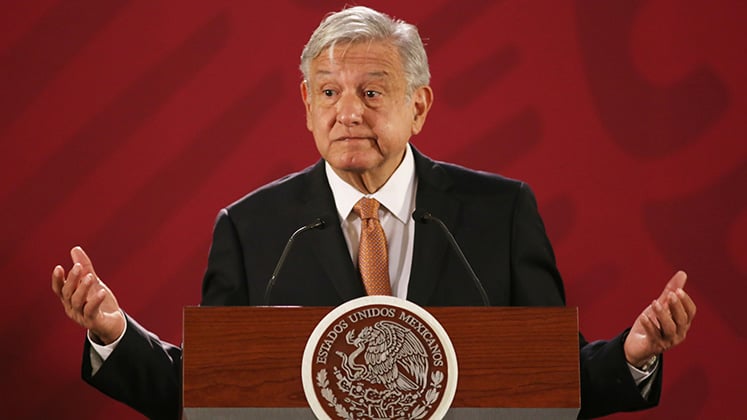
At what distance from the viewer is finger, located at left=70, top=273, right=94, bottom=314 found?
5.79ft

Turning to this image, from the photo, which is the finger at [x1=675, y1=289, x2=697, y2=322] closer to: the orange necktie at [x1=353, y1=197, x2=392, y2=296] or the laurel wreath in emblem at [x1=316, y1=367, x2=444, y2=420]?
the laurel wreath in emblem at [x1=316, y1=367, x2=444, y2=420]

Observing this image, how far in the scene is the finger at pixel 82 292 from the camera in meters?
1.76

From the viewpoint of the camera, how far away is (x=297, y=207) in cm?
242

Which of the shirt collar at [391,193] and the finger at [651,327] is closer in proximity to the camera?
the finger at [651,327]

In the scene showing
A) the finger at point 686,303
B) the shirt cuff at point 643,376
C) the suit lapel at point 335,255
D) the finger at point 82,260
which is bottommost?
the shirt cuff at point 643,376

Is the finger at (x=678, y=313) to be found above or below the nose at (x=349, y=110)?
below

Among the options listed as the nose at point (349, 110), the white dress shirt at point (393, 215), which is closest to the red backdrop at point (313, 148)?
the white dress shirt at point (393, 215)

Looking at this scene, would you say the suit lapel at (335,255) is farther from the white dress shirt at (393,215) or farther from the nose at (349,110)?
the nose at (349,110)

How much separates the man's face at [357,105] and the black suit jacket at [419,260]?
0.41ft

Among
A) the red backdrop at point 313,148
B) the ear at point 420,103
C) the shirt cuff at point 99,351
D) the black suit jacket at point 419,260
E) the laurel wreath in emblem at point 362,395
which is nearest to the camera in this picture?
the laurel wreath in emblem at point 362,395

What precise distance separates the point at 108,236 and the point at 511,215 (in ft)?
4.08

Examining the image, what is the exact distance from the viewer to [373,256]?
7.38 feet

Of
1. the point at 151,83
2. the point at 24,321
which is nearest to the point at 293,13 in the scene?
the point at 151,83

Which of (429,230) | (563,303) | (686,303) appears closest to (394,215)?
(429,230)
